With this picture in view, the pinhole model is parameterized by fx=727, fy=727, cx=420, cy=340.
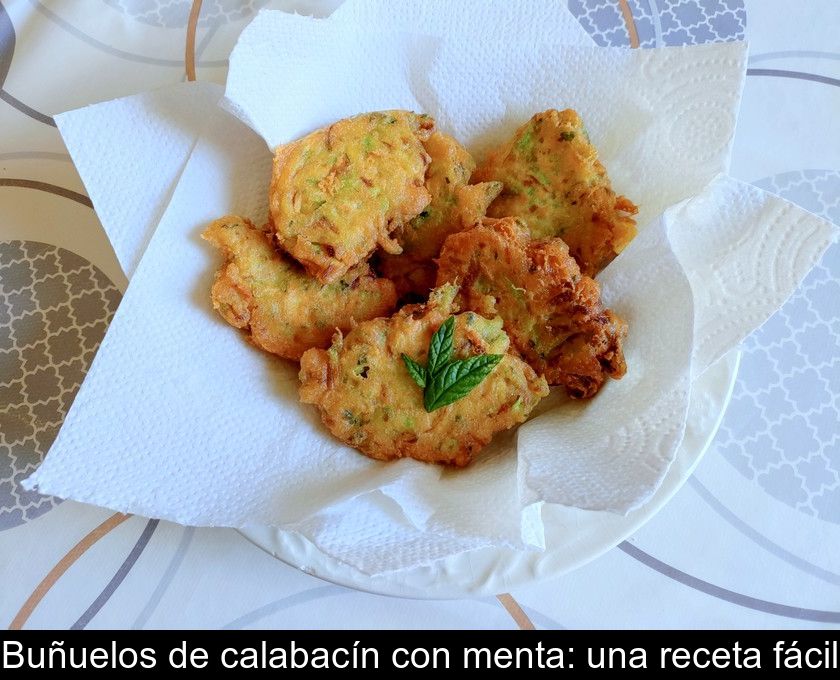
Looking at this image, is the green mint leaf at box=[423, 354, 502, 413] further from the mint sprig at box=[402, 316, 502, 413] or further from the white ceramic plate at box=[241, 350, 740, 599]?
the white ceramic plate at box=[241, 350, 740, 599]

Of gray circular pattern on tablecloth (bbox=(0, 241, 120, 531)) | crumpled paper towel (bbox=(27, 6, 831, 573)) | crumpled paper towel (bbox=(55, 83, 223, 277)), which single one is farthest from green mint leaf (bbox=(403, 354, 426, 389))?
gray circular pattern on tablecloth (bbox=(0, 241, 120, 531))

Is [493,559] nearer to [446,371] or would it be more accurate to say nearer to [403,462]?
[403,462]

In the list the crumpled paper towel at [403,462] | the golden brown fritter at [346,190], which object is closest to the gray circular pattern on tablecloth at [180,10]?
the crumpled paper towel at [403,462]

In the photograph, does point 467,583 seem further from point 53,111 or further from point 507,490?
point 53,111

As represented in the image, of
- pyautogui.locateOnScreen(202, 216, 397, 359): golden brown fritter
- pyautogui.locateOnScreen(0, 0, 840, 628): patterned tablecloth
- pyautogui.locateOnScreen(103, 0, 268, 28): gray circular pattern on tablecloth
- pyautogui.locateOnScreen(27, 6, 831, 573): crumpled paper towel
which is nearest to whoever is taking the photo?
pyautogui.locateOnScreen(27, 6, 831, 573): crumpled paper towel

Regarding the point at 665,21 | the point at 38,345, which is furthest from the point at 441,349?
the point at 665,21

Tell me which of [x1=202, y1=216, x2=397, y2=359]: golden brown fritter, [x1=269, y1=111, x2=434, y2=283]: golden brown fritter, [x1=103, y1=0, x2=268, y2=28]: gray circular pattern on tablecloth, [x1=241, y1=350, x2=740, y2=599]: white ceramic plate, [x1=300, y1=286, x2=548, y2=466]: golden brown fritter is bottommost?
[x1=241, y1=350, x2=740, y2=599]: white ceramic plate
